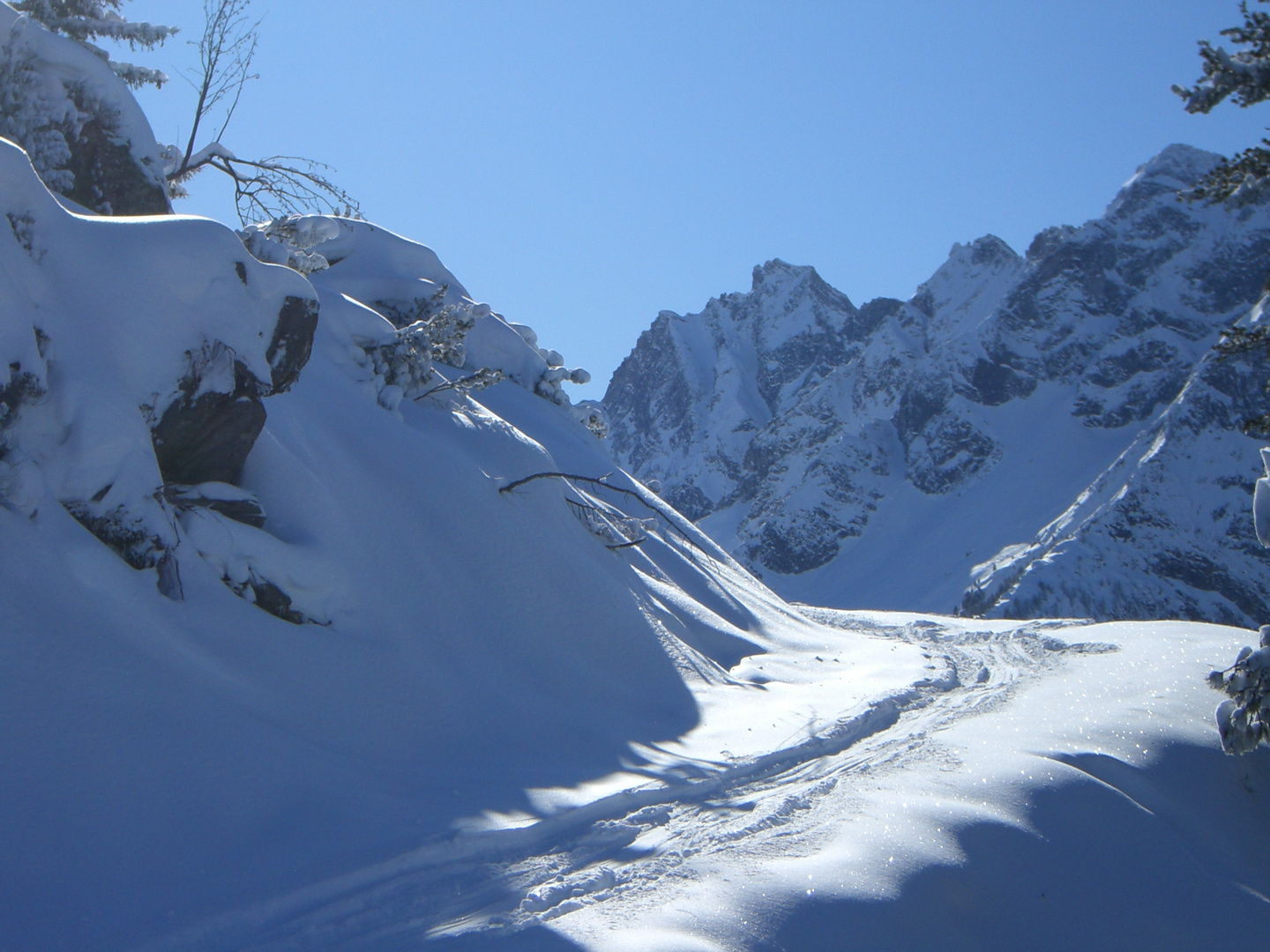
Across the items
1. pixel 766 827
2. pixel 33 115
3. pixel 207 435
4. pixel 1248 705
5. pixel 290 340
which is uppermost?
pixel 33 115

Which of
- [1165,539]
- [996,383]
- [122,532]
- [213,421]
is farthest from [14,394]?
[996,383]

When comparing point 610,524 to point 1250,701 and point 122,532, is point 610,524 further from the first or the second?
point 1250,701

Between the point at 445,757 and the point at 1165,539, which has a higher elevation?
the point at 445,757

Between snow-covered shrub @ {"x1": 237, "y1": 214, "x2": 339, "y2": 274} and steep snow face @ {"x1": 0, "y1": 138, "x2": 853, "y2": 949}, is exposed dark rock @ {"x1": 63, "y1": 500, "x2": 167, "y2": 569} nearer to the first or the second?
steep snow face @ {"x1": 0, "y1": 138, "x2": 853, "y2": 949}

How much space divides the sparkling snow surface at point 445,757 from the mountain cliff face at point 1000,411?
217 ft

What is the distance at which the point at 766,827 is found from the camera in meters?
4.89

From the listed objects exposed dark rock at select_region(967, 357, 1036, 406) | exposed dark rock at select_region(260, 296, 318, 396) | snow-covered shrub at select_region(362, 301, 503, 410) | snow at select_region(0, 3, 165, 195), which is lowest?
exposed dark rock at select_region(260, 296, 318, 396)

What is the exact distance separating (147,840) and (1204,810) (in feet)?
21.7

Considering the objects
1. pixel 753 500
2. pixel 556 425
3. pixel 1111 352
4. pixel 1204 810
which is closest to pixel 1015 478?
pixel 1111 352

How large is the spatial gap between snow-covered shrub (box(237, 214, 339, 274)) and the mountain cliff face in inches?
2574

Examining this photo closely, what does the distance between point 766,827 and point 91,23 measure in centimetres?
1008

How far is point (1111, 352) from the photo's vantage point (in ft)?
329

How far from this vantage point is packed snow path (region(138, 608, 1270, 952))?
3.69 meters

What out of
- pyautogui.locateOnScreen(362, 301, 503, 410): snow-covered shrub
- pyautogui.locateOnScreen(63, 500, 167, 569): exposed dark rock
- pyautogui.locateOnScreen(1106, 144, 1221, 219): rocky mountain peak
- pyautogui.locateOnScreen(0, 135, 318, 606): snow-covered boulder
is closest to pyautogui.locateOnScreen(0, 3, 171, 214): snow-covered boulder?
pyautogui.locateOnScreen(0, 135, 318, 606): snow-covered boulder
